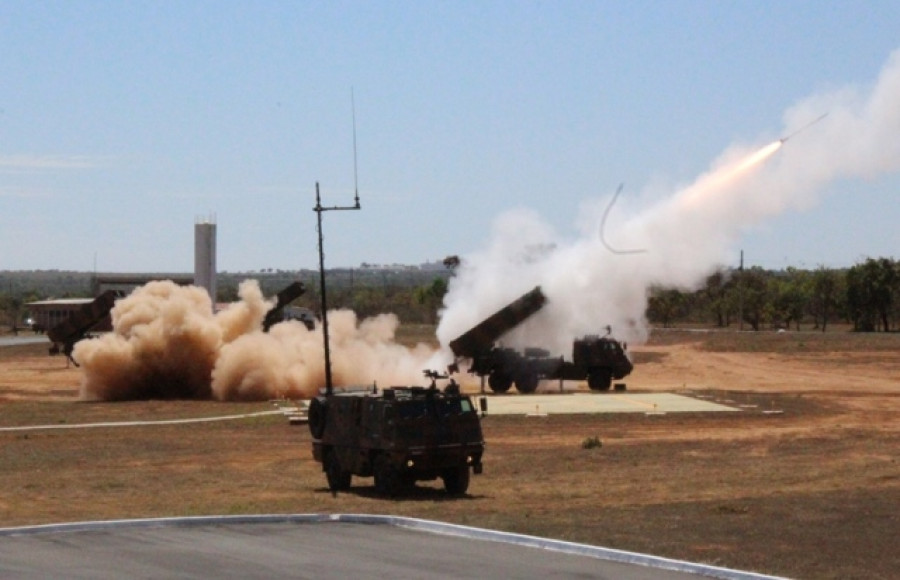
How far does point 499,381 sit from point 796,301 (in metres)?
69.1

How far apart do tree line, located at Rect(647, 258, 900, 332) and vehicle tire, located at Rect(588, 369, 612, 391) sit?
49.9 m

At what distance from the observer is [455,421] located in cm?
2638

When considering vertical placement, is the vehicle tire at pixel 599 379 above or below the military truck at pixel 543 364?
below

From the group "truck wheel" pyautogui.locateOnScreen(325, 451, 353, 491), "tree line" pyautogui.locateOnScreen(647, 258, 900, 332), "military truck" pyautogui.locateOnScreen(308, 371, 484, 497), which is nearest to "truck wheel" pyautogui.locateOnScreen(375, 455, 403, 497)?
"military truck" pyautogui.locateOnScreen(308, 371, 484, 497)

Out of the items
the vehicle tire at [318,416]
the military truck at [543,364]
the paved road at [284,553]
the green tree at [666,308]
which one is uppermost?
the green tree at [666,308]

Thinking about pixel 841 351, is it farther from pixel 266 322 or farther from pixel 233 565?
pixel 233 565

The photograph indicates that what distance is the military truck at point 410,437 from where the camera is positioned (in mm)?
26125

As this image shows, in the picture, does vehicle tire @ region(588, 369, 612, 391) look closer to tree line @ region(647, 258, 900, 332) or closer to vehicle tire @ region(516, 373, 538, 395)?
vehicle tire @ region(516, 373, 538, 395)

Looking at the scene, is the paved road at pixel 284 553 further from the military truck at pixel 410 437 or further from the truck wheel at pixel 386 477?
the truck wheel at pixel 386 477

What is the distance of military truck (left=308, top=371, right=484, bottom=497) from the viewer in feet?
85.7

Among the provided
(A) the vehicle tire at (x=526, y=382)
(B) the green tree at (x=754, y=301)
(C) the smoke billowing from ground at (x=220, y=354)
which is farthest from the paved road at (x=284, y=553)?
(B) the green tree at (x=754, y=301)

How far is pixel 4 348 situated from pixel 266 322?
3879 centimetres

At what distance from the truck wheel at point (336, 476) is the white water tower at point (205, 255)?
4445 centimetres

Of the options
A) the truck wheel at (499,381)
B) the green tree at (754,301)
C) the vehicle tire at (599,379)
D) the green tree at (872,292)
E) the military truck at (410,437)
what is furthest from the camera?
the green tree at (754,301)
